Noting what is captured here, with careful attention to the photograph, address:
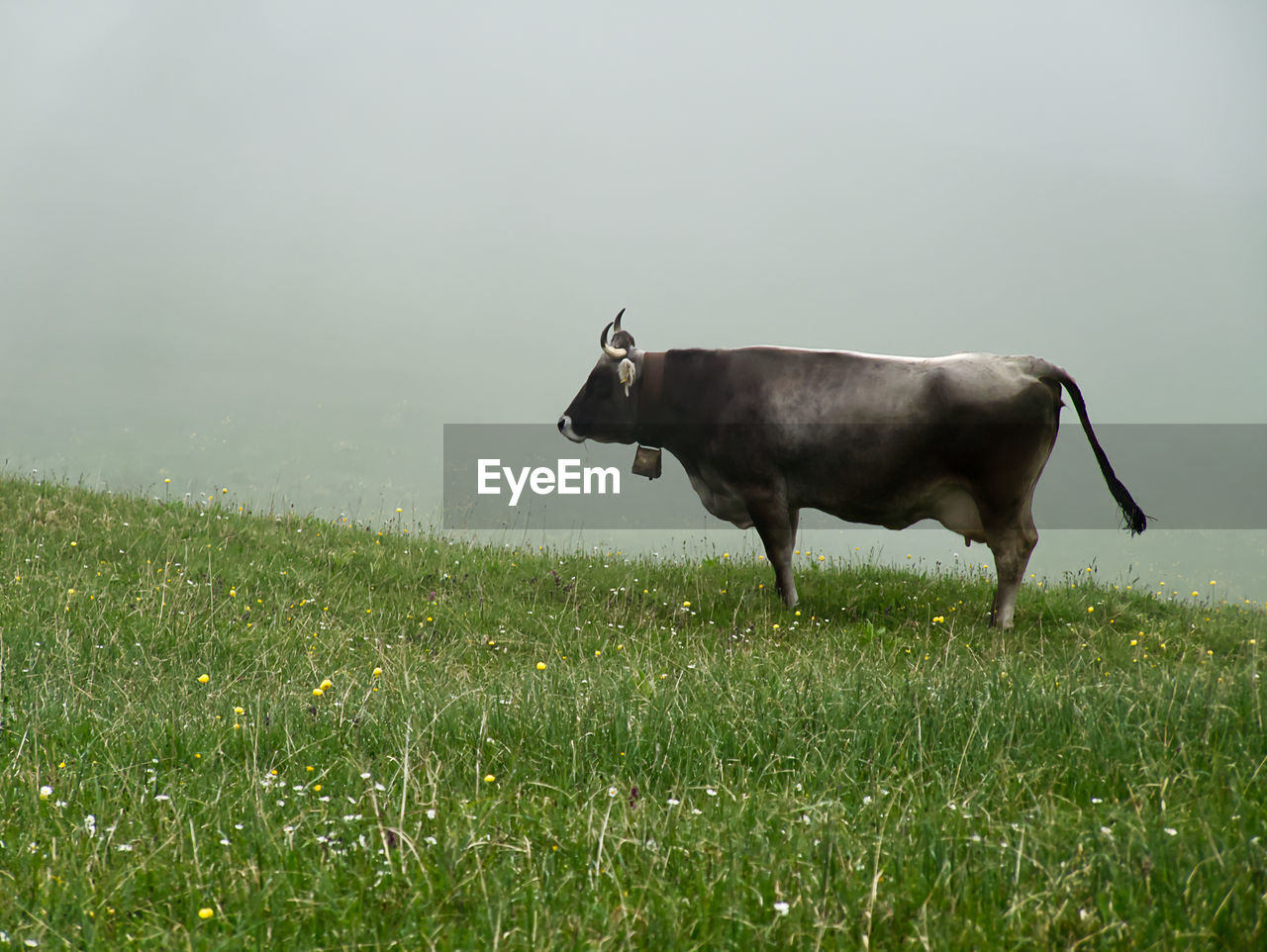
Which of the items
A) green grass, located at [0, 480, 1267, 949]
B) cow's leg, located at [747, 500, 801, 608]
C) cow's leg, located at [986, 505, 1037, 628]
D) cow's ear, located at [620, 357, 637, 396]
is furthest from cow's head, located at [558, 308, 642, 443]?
cow's leg, located at [986, 505, 1037, 628]

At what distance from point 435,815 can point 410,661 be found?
388 cm

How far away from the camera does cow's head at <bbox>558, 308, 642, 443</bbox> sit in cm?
998

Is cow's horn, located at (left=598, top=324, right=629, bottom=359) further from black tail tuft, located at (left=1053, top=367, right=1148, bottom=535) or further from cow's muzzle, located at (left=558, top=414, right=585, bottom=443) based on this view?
black tail tuft, located at (left=1053, top=367, right=1148, bottom=535)

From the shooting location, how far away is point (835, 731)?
4164mm

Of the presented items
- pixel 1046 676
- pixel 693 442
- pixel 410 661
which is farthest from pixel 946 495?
pixel 410 661

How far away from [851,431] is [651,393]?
219 cm

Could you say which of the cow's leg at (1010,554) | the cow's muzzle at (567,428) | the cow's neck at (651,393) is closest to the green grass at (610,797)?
the cow's leg at (1010,554)

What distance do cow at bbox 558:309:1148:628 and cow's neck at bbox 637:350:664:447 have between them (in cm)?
1

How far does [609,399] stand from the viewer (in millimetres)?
10141

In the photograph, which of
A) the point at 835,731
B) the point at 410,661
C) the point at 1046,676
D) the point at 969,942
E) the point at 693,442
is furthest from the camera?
the point at 693,442

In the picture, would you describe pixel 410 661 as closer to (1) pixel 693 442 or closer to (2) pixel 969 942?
(1) pixel 693 442

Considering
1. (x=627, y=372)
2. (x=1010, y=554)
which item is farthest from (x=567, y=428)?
(x=1010, y=554)

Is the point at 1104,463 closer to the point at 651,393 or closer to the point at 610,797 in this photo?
the point at 651,393

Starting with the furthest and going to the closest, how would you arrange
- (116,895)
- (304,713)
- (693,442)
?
1. (693,442)
2. (304,713)
3. (116,895)
